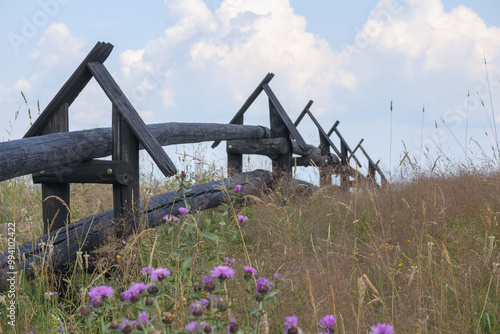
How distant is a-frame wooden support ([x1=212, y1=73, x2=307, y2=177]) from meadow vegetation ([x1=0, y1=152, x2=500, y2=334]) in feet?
2.79

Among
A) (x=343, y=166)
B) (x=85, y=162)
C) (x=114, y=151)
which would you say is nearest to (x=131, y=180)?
(x=114, y=151)

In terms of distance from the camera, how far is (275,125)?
22.9ft

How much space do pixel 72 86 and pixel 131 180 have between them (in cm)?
99

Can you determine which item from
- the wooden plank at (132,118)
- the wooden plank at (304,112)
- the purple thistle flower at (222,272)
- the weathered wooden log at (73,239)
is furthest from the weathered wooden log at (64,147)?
the wooden plank at (304,112)

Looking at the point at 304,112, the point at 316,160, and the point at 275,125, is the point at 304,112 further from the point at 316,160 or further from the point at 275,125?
the point at 275,125

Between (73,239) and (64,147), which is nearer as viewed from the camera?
(64,147)

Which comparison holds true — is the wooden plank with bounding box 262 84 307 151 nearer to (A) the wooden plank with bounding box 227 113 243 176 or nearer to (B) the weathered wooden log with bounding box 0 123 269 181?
(A) the wooden plank with bounding box 227 113 243 176

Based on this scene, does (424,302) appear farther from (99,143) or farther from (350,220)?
(99,143)

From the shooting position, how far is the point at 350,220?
4375 millimetres

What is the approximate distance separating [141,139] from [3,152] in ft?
3.39

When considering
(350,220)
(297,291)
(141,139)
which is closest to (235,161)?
(350,220)

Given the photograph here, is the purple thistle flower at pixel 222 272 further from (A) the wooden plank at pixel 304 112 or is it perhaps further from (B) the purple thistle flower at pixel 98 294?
(A) the wooden plank at pixel 304 112

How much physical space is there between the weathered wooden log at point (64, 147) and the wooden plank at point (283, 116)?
1.94 metres

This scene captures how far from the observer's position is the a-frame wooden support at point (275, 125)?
6883mm
